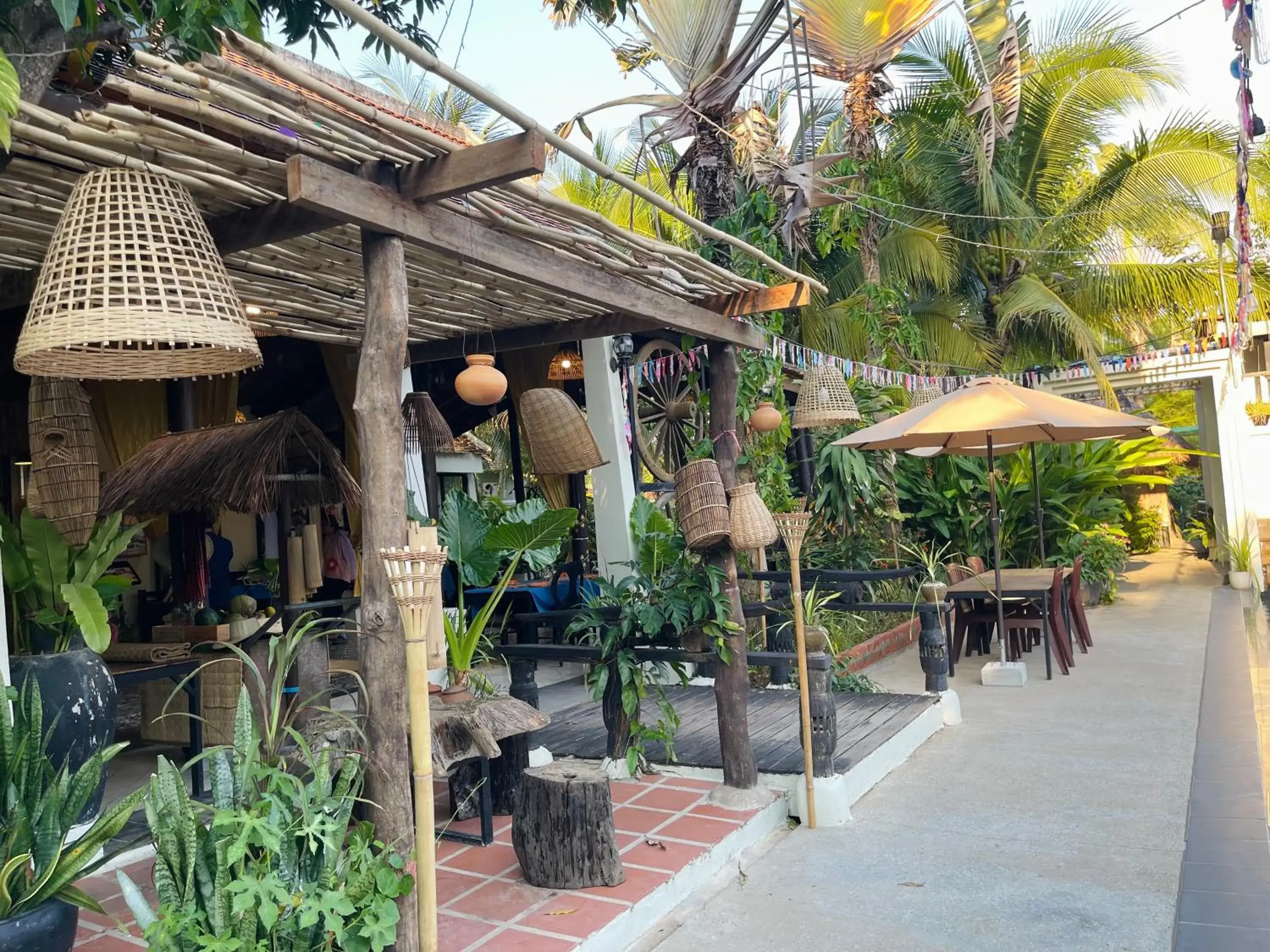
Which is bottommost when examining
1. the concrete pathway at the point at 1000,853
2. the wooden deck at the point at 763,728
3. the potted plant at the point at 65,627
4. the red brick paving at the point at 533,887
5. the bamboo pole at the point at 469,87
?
the concrete pathway at the point at 1000,853

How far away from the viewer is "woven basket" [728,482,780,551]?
4.54 m

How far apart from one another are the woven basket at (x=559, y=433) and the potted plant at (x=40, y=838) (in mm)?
3552

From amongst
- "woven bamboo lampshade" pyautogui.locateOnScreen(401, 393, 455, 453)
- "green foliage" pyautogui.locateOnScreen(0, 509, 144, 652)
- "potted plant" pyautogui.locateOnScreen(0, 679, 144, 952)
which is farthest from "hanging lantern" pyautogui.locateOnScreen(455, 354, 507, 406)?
"potted plant" pyautogui.locateOnScreen(0, 679, 144, 952)

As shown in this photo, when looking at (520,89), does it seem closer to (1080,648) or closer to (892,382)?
(892,382)

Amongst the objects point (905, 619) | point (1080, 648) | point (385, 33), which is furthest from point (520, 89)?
point (385, 33)

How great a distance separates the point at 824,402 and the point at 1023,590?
83.0 inches

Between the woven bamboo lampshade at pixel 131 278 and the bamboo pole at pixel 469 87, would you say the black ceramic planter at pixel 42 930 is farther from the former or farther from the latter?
the bamboo pole at pixel 469 87

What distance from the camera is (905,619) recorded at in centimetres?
964

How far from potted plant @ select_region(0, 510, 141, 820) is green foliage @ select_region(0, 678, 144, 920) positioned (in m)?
0.87

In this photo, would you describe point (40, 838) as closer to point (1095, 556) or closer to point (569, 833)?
point (569, 833)

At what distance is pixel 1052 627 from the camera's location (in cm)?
784

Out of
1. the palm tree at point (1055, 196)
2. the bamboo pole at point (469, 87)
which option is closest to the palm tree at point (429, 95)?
the palm tree at point (1055, 196)

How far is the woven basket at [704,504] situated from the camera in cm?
455

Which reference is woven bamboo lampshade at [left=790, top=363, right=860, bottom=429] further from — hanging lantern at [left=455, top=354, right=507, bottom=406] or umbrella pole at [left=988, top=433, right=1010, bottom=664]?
hanging lantern at [left=455, top=354, right=507, bottom=406]
